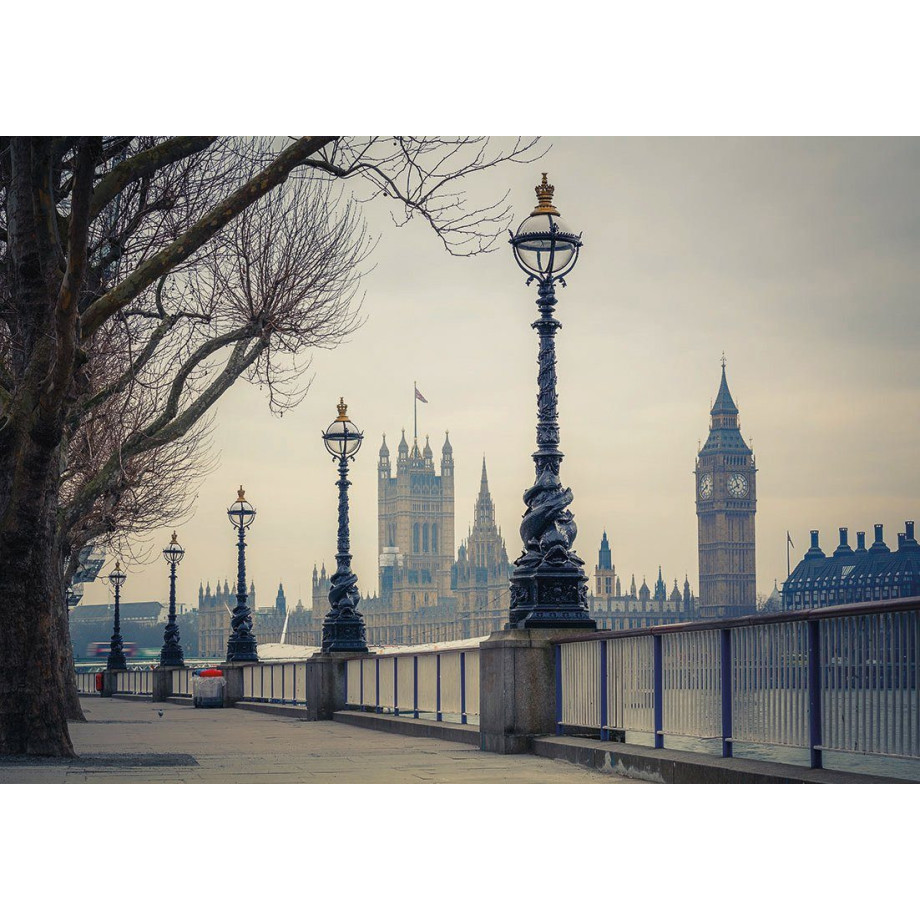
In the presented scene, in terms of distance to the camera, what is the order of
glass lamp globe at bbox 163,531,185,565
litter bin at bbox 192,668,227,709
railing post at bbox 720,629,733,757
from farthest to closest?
glass lamp globe at bbox 163,531,185,565 → litter bin at bbox 192,668,227,709 → railing post at bbox 720,629,733,757

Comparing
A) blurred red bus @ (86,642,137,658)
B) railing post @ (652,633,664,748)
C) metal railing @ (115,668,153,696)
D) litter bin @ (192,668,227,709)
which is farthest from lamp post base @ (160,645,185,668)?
blurred red bus @ (86,642,137,658)

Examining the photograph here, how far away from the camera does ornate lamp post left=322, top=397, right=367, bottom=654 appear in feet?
81.7

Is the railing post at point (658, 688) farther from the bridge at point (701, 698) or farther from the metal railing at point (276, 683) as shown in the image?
the metal railing at point (276, 683)

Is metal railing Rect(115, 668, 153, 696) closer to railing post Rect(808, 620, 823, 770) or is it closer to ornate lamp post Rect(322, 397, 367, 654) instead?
ornate lamp post Rect(322, 397, 367, 654)

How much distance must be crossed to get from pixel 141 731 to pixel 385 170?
392 inches

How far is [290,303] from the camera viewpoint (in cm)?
1923

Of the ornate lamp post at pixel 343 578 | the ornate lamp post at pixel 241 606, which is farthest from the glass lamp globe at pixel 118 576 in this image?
the ornate lamp post at pixel 343 578

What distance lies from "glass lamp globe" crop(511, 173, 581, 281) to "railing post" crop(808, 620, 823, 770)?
615 centimetres

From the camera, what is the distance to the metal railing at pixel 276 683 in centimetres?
2808

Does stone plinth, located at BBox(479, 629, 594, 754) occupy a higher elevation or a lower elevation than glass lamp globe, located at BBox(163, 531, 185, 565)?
lower

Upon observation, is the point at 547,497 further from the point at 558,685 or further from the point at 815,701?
the point at 815,701

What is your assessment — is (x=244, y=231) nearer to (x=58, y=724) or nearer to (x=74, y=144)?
(x=74, y=144)

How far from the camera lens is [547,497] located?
14.0m

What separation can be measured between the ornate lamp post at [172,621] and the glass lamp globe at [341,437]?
747 inches
